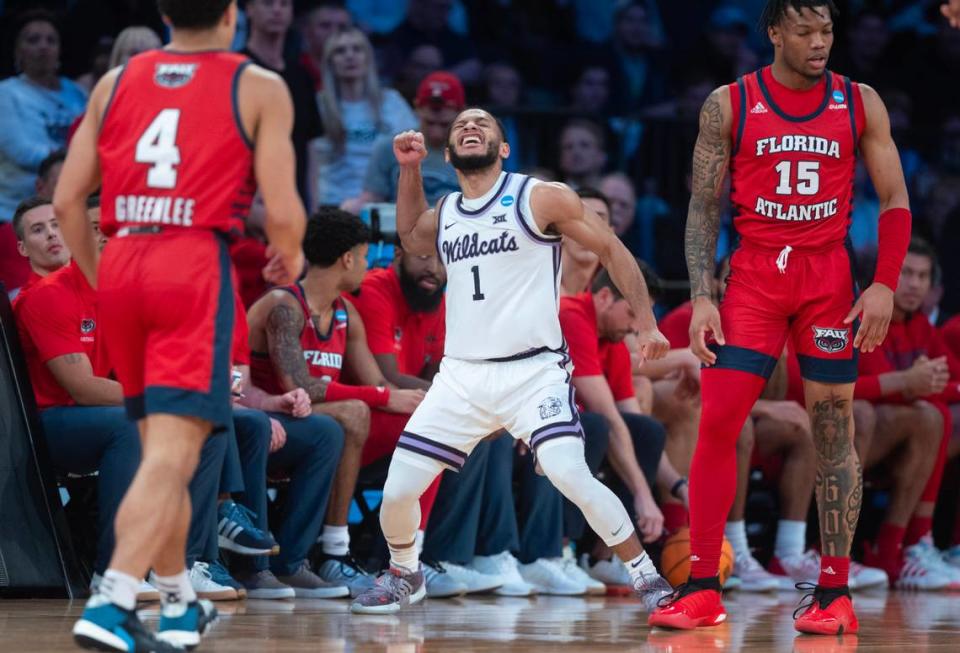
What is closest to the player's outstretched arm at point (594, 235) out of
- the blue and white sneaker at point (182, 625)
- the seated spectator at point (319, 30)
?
the blue and white sneaker at point (182, 625)

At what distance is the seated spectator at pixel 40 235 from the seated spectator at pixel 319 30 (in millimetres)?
3563

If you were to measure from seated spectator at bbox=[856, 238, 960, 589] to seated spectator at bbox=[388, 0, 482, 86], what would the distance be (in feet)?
12.4

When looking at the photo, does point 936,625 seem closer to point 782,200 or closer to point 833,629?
point 833,629

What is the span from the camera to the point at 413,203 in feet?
21.9

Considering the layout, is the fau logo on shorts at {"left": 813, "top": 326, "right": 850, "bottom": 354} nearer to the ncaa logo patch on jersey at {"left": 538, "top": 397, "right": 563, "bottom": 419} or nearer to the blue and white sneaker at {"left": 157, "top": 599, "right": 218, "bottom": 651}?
the ncaa logo patch on jersey at {"left": 538, "top": 397, "right": 563, "bottom": 419}

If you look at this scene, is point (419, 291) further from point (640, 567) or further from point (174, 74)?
point (174, 74)

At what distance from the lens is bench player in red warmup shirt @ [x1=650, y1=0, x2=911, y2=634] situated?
20.0ft

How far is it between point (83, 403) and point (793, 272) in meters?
3.18

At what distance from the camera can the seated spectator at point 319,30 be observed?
A: 10719 mm

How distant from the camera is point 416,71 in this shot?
11.1m

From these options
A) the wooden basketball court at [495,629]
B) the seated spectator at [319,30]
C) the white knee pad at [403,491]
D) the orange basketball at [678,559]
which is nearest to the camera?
the wooden basketball court at [495,629]

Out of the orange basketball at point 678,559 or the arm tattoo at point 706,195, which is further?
the orange basketball at point 678,559

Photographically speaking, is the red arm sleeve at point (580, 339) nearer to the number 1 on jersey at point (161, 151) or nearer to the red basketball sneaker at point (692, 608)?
the red basketball sneaker at point (692, 608)

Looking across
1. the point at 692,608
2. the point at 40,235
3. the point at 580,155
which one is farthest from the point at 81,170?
the point at 580,155
